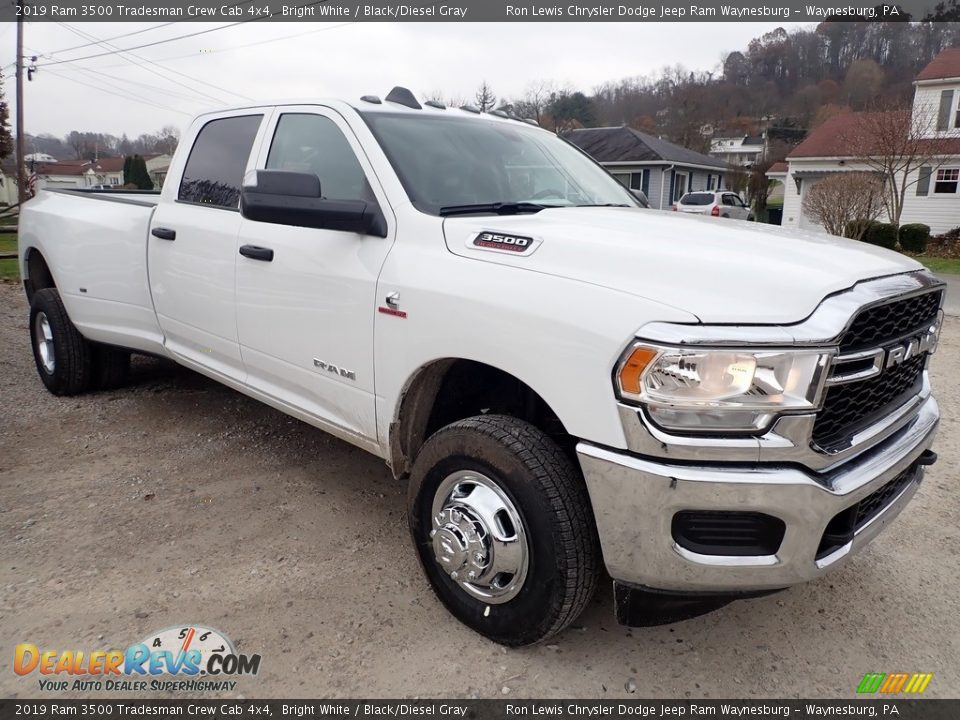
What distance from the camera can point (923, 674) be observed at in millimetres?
2457

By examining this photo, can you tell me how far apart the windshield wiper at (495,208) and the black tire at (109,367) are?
337 centimetres

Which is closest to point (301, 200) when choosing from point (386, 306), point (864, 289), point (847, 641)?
point (386, 306)

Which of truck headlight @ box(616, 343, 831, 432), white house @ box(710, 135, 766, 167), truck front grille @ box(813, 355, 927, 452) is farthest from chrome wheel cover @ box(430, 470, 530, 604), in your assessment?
white house @ box(710, 135, 766, 167)

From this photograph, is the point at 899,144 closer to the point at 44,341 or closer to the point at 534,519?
the point at 44,341

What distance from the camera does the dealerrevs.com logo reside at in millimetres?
2344

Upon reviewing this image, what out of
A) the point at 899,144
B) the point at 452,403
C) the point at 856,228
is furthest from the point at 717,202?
the point at 452,403

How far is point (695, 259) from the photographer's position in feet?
7.23

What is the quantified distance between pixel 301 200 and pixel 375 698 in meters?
1.77

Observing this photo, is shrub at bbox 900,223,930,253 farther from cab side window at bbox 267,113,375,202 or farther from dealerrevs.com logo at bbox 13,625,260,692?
dealerrevs.com logo at bbox 13,625,260,692

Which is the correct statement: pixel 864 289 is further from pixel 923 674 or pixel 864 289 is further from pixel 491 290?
pixel 923 674

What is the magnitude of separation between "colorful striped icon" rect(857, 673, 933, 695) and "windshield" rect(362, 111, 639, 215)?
2115 mm

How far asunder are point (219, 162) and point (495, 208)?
6.14 feet

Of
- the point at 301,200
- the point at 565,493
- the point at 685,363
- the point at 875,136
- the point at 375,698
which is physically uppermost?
the point at 875,136
